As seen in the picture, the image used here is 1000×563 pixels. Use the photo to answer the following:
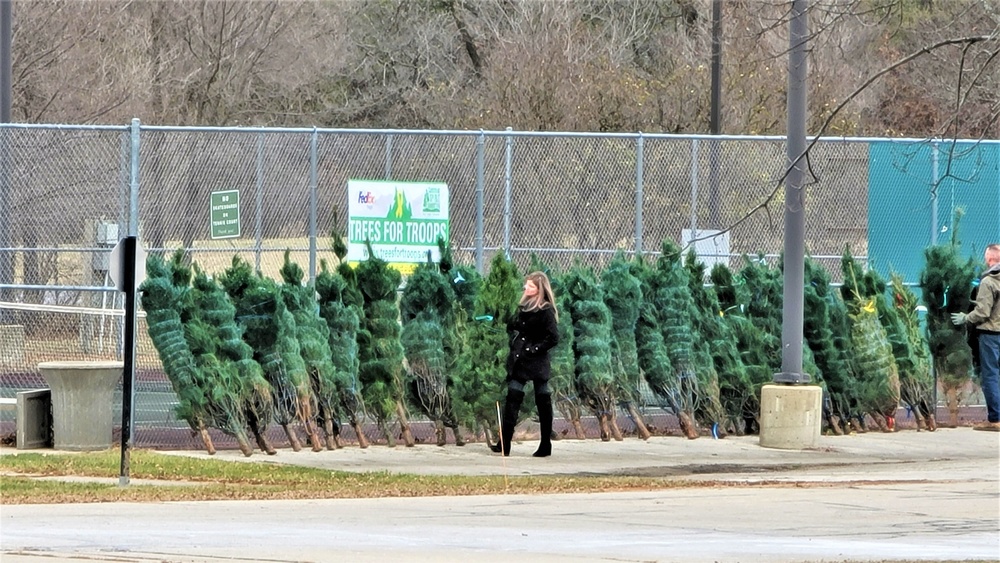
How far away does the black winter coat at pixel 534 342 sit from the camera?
47.4ft

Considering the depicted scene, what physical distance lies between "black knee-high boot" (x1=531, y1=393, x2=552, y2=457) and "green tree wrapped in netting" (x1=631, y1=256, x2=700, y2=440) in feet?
5.90

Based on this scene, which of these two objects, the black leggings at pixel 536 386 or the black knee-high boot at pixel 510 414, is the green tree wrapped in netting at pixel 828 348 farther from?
the black knee-high boot at pixel 510 414

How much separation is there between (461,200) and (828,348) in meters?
6.21

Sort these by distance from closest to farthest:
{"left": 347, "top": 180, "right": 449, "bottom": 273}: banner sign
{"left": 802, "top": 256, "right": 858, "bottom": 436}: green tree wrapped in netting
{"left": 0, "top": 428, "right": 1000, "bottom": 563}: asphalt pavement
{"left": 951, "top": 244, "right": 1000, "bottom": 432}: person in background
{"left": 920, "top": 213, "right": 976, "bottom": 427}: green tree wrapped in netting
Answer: {"left": 0, "top": 428, "right": 1000, "bottom": 563}: asphalt pavement < {"left": 802, "top": 256, "right": 858, "bottom": 436}: green tree wrapped in netting < {"left": 951, "top": 244, "right": 1000, "bottom": 432}: person in background < {"left": 347, "top": 180, "right": 449, "bottom": 273}: banner sign < {"left": 920, "top": 213, "right": 976, "bottom": 427}: green tree wrapped in netting

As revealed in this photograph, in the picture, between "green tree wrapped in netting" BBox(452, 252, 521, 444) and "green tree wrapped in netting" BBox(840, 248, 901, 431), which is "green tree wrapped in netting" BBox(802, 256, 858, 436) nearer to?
"green tree wrapped in netting" BBox(840, 248, 901, 431)

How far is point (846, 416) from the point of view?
17.0 metres

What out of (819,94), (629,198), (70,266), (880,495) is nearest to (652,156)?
(629,198)

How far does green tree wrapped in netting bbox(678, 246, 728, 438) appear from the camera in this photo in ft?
53.4

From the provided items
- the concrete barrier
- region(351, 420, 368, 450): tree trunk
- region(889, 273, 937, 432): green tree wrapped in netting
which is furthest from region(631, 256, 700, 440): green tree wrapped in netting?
the concrete barrier

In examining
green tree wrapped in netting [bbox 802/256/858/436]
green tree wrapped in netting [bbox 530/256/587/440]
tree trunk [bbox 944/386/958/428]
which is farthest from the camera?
tree trunk [bbox 944/386/958/428]

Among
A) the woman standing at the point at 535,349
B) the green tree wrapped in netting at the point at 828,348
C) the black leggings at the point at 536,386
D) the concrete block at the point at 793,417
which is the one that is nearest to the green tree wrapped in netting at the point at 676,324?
the concrete block at the point at 793,417

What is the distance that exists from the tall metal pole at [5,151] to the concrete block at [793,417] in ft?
26.4

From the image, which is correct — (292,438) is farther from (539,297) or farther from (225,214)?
(225,214)

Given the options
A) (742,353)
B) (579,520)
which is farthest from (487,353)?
(579,520)
